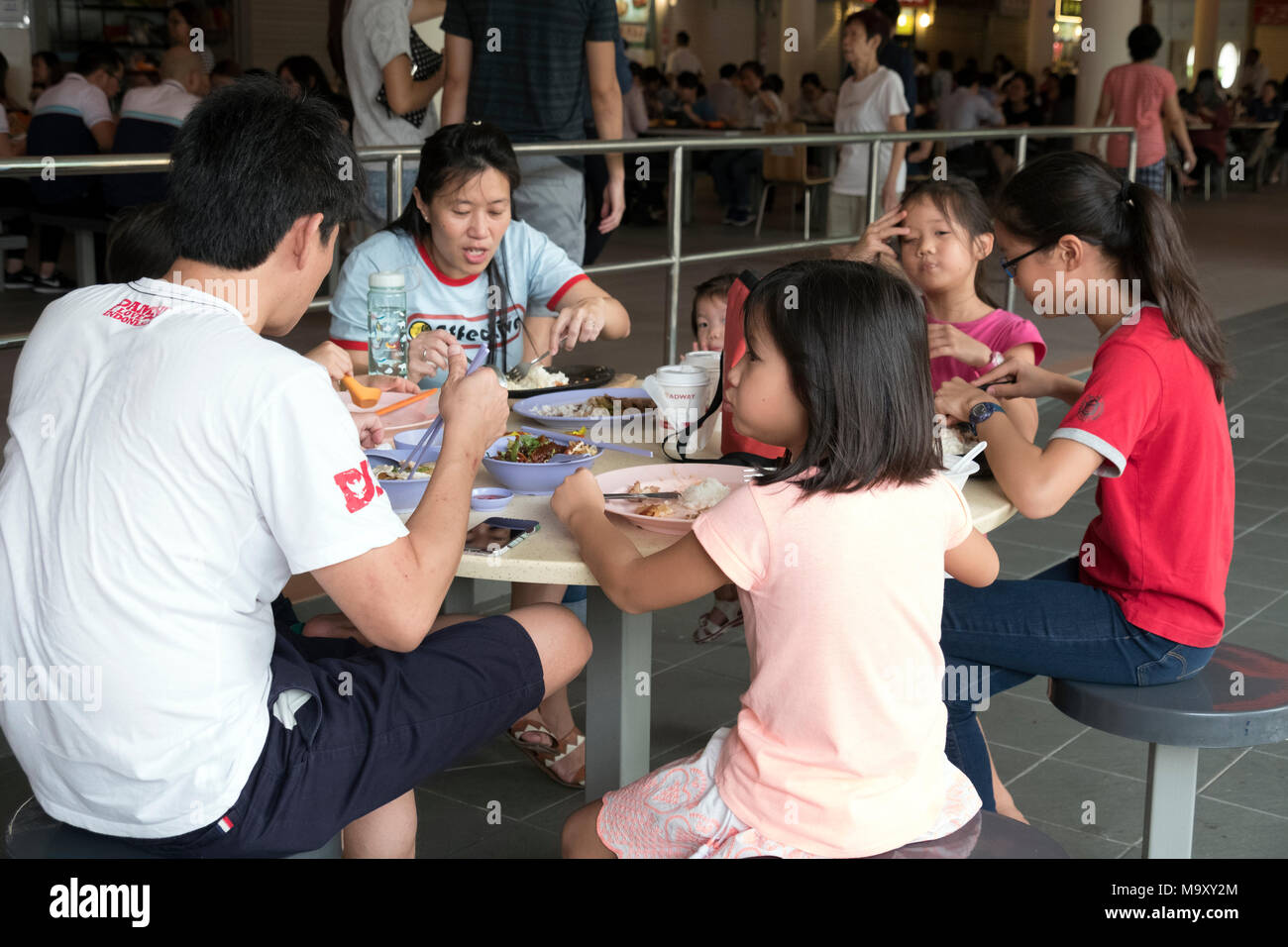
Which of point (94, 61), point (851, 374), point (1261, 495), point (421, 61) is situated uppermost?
point (94, 61)

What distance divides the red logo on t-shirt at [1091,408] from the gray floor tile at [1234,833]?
2.57 ft

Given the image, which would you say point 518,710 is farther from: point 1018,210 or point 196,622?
point 1018,210

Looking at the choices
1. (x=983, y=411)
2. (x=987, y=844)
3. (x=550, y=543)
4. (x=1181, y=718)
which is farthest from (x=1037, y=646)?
(x=550, y=543)

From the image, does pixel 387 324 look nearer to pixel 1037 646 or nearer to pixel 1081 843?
pixel 1037 646

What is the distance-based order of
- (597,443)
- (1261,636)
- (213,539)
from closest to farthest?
1. (213,539)
2. (597,443)
3. (1261,636)

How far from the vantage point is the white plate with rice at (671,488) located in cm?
153

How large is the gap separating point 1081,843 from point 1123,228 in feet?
3.41

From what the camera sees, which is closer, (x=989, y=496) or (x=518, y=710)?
(x=518, y=710)

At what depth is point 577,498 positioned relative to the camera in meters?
1.55
